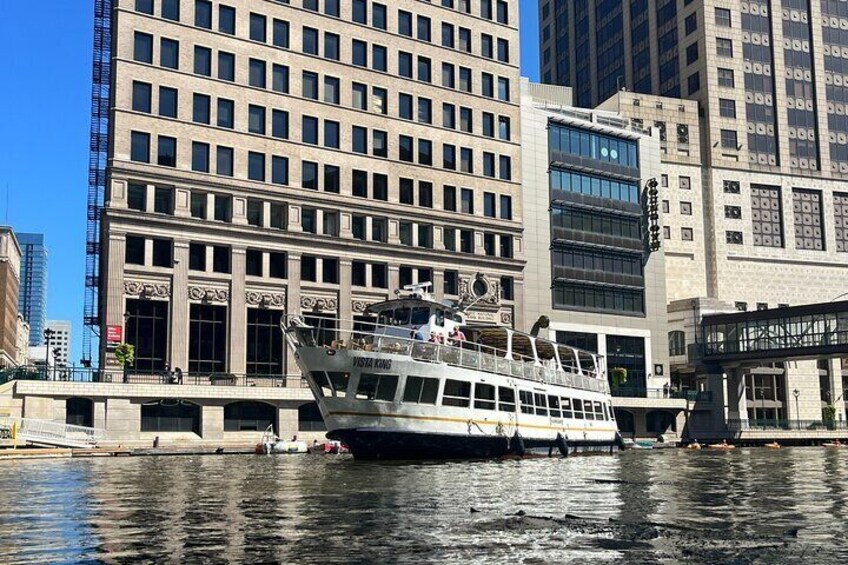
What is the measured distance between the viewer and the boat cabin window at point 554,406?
177ft

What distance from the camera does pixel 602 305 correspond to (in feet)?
321

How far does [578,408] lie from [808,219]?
243 feet

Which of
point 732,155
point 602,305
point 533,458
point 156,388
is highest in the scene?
point 732,155

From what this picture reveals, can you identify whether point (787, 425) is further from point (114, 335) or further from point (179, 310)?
point (114, 335)

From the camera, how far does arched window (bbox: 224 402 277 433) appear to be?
69.6 m

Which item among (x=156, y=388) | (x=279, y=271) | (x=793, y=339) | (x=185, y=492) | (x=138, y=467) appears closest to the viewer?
(x=185, y=492)

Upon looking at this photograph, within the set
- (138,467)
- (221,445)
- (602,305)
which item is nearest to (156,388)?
(221,445)

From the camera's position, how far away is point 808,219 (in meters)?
120

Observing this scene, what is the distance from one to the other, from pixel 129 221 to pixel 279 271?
41.1ft

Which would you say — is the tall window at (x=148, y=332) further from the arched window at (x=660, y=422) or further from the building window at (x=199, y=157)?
the arched window at (x=660, y=422)

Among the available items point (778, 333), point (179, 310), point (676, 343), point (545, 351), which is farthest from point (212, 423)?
point (778, 333)

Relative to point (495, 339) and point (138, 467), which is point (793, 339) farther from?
point (138, 467)

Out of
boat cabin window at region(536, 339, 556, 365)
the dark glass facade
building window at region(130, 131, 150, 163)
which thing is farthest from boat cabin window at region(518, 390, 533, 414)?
the dark glass facade

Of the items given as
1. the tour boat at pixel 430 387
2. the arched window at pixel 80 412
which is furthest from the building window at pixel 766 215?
the arched window at pixel 80 412
